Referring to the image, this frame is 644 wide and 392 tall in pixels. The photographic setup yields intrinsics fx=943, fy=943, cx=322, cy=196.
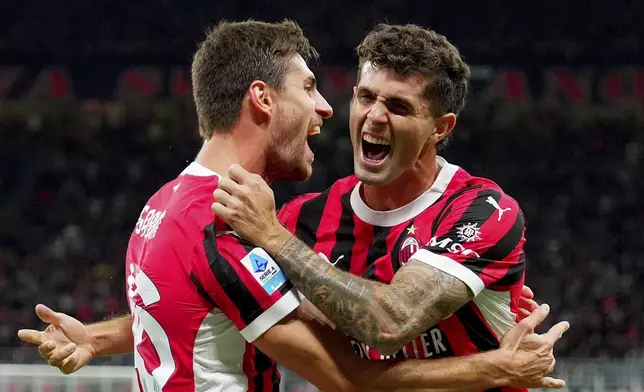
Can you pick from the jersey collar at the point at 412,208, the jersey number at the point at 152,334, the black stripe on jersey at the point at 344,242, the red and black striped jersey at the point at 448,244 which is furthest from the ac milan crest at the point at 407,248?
the jersey number at the point at 152,334

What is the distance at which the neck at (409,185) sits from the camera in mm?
3479

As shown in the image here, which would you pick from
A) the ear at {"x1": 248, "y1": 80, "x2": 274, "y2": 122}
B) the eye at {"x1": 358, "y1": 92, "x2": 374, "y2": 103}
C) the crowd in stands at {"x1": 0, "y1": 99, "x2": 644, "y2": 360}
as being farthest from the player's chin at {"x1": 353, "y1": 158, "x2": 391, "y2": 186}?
the crowd in stands at {"x1": 0, "y1": 99, "x2": 644, "y2": 360}

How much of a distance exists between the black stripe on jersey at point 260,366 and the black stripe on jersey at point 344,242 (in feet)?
1.67

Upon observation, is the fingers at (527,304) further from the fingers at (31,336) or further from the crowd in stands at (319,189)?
the crowd in stands at (319,189)

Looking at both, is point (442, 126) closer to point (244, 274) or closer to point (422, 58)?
point (422, 58)

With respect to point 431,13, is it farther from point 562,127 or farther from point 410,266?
point 410,266

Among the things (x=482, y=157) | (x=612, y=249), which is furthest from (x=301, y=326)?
(x=482, y=157)

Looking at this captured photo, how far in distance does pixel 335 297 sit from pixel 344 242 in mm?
578

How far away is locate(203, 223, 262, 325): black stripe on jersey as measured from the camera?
2.85m

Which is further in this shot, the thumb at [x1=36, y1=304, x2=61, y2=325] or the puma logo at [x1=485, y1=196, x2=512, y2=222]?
the thumb at [x1=36, y1=304, x2=61, y2=325]

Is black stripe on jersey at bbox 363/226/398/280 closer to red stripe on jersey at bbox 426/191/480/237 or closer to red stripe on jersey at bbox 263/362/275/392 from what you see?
red stripe on jersey at bbox 426/191/480/237

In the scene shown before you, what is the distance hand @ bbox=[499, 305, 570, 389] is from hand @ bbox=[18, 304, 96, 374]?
1.55 m

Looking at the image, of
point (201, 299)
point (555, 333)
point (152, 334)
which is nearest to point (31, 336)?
point (152, 334)

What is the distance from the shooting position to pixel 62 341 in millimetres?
3533
